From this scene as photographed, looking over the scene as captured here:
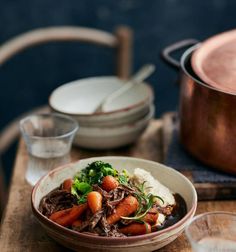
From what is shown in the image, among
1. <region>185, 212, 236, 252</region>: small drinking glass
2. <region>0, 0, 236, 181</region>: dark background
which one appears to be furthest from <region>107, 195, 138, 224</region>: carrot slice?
<region>0, 0, 236, 181</region>: dark background

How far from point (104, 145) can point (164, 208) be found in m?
0.45

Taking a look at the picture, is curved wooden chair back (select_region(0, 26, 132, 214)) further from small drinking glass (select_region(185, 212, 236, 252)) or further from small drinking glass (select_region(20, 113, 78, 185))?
small drinking glass (select_region(185, 212, 236, 252))

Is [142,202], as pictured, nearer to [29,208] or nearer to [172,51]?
[29,208]

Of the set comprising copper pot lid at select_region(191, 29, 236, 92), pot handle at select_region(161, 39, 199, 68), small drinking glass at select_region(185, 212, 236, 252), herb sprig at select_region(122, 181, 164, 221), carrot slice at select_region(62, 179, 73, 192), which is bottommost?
small drinking glass at select_region(185, 212, 236, 252)

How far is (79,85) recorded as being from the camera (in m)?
1.94

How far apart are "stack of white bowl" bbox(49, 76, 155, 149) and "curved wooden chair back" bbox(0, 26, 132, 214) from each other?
1.62 ft

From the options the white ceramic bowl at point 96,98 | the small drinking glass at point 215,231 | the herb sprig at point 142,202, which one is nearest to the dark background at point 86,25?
the white ceramic bowl at point 96,98

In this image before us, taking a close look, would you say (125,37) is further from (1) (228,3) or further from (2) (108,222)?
(2) (108,222)

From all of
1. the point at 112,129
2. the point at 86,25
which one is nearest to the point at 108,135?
the point at 112,129

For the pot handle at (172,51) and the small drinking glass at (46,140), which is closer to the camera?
the small drinking glass at (46,140)

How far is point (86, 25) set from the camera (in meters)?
3.16

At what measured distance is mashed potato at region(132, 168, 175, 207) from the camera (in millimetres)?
1345

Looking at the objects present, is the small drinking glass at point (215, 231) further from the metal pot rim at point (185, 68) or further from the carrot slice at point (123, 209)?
the metal pot rim at point (185, 68)

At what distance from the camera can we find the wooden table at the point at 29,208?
132cm
